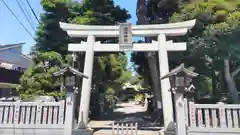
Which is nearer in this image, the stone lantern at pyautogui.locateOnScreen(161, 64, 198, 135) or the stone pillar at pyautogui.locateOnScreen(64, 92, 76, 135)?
the stone lantern at pyautogui.locateOnScreen(161, 64, 198, 135)

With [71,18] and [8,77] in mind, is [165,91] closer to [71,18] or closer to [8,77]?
[71,18]

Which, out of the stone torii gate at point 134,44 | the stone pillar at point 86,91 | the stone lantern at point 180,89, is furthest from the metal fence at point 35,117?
the stone lantern at point 180,89

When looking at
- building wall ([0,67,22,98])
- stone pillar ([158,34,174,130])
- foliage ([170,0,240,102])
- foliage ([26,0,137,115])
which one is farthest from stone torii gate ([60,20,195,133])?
building wall ([0,67,22,98])

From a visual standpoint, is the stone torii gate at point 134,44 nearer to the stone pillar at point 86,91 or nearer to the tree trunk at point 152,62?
the stone pillar at point 86,91

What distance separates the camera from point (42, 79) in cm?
1176

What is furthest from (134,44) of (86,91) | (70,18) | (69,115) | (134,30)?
(70,18)

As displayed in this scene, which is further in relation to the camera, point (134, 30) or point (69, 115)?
point (134, 30)

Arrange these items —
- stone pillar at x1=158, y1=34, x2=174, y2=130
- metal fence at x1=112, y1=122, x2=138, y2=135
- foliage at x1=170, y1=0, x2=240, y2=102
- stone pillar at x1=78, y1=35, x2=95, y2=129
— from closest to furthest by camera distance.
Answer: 1. metal fence at x1=112, y1=122, x2=138, y2=135
2. stone pillar at x1=158, y1=34, x2=174, y2=130
3. stone pillar at x1=78, y1=35, x2=95, y2=129
4. foliage at x1=170, y1=0, x2=240, y2=102

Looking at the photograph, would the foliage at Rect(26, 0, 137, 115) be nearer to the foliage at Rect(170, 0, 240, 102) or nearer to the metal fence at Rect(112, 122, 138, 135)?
the foliage at Rect(170, 0, 240, 102)

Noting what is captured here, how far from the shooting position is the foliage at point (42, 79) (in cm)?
1148

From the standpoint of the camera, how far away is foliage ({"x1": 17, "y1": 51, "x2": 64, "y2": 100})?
1148 cm

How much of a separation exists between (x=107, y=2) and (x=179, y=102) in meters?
9.48

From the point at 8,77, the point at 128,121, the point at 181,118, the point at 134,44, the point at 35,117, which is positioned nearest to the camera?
the point at 181,118

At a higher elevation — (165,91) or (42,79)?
(42,79)
